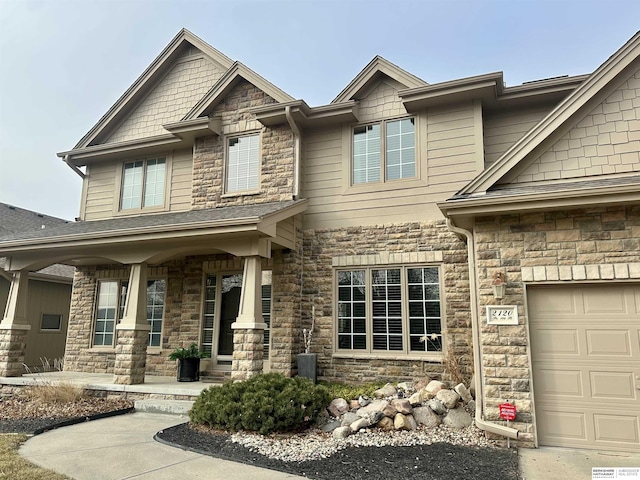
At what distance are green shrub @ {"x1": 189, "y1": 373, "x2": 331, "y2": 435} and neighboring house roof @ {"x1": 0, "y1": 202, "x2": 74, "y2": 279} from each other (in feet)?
37.8

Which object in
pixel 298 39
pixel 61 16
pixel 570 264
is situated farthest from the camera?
pixel 298 39

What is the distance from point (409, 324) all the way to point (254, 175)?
4.86m

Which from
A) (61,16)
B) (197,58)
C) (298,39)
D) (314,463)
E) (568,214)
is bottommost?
(314,463)

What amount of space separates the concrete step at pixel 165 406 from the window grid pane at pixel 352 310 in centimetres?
317

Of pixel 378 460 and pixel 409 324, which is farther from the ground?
pixel 409 324

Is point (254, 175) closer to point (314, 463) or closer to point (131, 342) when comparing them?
point (131, 342)

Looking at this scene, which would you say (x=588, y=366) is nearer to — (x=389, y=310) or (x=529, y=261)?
(x=529, y=261)

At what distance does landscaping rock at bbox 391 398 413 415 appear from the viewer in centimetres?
665

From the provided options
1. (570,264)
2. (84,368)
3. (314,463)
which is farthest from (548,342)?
(84,368)

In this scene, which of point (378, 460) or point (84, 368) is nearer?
point (378, 460)

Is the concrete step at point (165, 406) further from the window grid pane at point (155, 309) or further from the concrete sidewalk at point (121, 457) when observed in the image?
the window grid pane at point (155, 309)

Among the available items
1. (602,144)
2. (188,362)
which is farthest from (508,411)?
(188,362)

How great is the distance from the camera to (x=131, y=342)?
9.06 m

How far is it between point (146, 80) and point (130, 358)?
7766 millimetres
